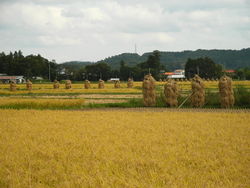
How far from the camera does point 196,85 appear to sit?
2100 centimetres

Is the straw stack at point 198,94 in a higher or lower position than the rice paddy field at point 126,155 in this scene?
higher

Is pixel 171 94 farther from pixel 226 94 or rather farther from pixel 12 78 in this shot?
pixel 12 78

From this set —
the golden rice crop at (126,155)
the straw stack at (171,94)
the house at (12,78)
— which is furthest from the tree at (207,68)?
the golden rice crop at (126,155)

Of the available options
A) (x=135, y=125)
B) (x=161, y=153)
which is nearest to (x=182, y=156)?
(x=161, y=153)

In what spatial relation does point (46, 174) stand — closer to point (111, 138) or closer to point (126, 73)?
point (111, 138)

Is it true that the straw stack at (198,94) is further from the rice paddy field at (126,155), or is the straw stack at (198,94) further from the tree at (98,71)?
the tree at (98,71)

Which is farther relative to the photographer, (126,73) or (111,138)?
(126,73)

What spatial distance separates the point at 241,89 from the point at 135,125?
1203 cm

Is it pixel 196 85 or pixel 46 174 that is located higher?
pixel 196 85

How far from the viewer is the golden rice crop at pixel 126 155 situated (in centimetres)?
598

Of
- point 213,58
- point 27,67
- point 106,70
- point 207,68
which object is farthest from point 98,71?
point 213,58

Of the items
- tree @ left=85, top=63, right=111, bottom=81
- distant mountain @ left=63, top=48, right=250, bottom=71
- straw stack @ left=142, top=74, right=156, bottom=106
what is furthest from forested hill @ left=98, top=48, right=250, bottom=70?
straw stack @ left=142, top=74, right=156, bottom=106

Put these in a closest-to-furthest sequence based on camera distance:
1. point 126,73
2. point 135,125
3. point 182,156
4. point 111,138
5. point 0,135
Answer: point 182,156 → point 111,138 → point 0,135 → point 135,125 → point 126,73

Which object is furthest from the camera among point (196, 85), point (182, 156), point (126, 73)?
point (126, 73)
